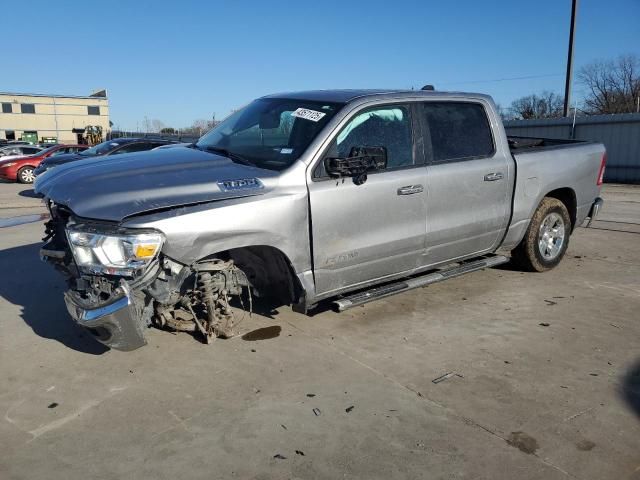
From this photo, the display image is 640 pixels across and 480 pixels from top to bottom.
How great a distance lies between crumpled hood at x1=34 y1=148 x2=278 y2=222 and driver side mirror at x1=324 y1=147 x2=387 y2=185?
0.44 metres

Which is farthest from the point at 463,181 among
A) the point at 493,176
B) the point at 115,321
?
the point at 115,321

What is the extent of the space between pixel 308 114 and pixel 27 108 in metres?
79.0

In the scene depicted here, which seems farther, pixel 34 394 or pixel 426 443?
pixel 34 394

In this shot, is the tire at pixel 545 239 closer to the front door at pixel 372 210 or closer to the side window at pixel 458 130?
the side window at pixel 458 130

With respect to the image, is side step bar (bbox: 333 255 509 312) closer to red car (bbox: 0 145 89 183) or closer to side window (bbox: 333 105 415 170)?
side window (bbox: 333 105 415 170)

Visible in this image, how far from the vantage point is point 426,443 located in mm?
2916

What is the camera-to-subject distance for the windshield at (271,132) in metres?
4.14

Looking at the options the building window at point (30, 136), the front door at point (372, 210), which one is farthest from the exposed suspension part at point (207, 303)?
the building window at point (30, 136)

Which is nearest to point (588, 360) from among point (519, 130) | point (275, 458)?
point (275, 458)

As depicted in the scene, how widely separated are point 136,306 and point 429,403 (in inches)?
75.1

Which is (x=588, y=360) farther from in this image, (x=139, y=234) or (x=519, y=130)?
(x=519, y=130)

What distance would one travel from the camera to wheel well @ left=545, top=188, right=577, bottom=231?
6153 mm

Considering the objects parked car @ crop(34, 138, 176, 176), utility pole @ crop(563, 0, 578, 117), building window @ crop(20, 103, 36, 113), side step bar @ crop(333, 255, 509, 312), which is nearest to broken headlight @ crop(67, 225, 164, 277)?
side step bar @ crop(333, 255, 509, 312)

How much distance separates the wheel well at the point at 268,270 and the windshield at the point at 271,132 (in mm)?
642
